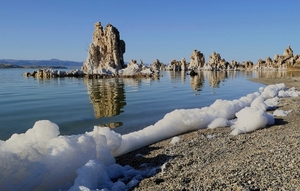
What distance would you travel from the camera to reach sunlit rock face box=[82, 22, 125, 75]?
7144 centimetres

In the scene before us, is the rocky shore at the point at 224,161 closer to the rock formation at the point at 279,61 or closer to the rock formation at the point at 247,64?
the rock formation at the point at 279,61

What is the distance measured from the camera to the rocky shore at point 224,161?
185 inches

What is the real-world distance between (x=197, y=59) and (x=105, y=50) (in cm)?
7747

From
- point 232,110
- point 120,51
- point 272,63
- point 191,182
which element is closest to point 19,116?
point 232,110

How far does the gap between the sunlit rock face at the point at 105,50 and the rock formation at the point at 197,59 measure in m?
71.2

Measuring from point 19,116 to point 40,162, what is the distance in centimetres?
1105

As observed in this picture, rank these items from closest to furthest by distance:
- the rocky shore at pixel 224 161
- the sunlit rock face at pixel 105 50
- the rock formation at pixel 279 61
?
the rocky shore at pixel 224 161, the sunlit rock face at pixel 105 50, the rock formation at pixel 279 61

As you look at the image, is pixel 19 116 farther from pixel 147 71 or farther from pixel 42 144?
pixel 147 71

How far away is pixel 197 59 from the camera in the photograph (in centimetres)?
14300

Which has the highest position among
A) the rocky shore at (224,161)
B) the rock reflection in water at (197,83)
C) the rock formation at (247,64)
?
the rock formation at (247,64)

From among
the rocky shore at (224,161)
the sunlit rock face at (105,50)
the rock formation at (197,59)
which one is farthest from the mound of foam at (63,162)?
the rock formation at (197,59)

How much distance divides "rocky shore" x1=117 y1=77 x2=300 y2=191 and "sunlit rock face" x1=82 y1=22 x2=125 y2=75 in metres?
61.3

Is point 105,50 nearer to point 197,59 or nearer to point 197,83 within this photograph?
point 197,83

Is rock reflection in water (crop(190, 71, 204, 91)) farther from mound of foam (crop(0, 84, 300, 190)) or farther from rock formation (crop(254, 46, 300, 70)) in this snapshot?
rock formation (crop(254, 46, 300, 70))
